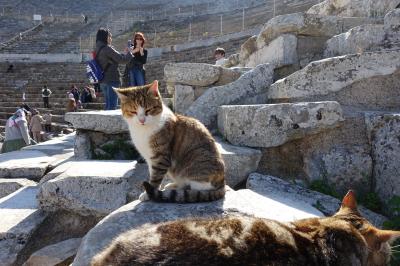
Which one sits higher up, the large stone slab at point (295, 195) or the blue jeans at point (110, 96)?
the blue jeans at point (110, 96)

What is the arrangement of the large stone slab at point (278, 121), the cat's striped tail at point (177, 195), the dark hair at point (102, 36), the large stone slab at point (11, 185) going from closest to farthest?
the cat's striped tail at point (177, 195)
the large stone slab at point (278, 121)
the large stone slab at point (11, 185)
the dark hair at point (102, 36)

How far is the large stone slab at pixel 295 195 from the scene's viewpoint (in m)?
3.33

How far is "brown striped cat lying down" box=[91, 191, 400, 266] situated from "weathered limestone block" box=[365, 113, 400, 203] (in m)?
1.72

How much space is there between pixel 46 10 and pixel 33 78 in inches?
925

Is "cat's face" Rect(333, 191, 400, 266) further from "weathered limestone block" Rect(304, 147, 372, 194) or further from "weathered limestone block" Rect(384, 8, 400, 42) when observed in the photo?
"weathered limestone block" Rect(384, 8, 400, 42)

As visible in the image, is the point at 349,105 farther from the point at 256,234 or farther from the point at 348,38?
the point at 256,234

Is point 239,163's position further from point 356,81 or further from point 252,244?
point 252,244

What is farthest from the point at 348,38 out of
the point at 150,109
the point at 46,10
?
the point at 46,10

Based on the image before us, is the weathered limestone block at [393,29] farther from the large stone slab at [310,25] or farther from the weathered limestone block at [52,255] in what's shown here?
the weathered limestone block at [52,255]

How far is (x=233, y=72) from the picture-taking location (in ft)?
19.1

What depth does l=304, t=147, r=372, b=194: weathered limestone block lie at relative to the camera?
3781 millimetres

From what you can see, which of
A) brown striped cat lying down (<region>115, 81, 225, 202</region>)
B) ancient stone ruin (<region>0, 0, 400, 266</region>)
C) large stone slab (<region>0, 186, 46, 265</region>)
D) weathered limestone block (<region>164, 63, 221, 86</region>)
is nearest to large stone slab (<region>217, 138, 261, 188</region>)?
ancient stone ruin (<region>0, 0, 400, 266</region>)

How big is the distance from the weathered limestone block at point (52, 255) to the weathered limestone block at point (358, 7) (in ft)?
18.0

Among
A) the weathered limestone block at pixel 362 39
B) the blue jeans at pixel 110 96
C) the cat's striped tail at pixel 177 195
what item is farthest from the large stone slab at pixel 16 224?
the weathered limestone block at pixel 362 39
